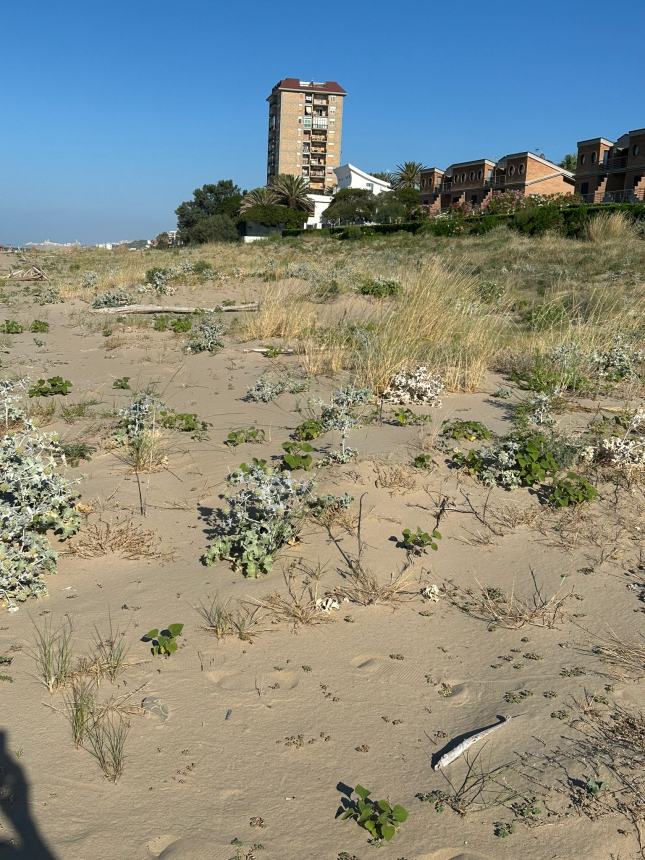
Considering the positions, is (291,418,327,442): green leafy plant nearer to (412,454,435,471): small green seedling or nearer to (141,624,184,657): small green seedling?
(412,454,435,471): small green seedling

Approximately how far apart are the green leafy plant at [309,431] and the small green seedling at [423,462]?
3.04 feet

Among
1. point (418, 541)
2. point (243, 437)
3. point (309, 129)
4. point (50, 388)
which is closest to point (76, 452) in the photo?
point (243, 437)

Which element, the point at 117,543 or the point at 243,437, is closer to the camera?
the point at 117,543

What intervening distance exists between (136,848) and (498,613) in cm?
192

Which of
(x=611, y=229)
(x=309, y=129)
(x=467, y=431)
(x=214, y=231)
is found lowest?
(x=467, y=431)

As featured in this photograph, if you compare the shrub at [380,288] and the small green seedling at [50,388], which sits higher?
the shrub at [380,288]

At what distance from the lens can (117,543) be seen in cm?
399

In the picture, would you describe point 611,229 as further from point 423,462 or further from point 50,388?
point 423,462

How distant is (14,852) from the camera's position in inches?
80.5

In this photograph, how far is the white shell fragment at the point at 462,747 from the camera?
243 centimetres

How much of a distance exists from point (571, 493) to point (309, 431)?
203 cm

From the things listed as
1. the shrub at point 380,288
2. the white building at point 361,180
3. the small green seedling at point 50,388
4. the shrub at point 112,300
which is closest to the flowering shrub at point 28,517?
the small green seedling at point 50,388

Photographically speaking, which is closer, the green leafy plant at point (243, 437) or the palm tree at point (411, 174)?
the green leafy plant at point (243, 437)

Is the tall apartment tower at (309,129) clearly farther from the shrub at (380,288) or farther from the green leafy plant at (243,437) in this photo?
the green leafy plant at (243,437)
